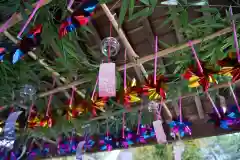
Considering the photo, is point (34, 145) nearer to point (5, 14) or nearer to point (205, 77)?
point (5, 14)

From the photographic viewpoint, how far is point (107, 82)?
1.12 m

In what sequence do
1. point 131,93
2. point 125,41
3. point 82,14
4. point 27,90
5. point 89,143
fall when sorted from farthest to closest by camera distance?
point 89,143 → point 27,90 → point 131,93 → point 125,41 → point 82,14

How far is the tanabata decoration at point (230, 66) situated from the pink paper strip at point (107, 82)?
0.55 m

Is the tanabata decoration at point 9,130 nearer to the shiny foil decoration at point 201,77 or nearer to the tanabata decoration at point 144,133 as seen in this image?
the shiny foil decoration at point 201,77

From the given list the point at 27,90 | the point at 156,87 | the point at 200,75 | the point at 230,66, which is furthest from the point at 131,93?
the point at 27,90

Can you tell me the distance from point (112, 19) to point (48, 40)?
13.3 inches

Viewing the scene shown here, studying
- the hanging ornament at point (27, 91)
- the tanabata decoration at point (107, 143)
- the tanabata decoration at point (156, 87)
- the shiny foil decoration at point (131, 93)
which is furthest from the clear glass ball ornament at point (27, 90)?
the tanabata decoration at point (107, 143)

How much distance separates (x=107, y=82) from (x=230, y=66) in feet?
1.99

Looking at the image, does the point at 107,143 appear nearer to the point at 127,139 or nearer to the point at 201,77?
the point at 127,139

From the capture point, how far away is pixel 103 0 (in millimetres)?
1067

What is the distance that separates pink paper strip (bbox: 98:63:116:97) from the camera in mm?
1116

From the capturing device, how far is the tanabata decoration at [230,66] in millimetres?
1276

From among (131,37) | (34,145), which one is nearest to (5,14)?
(131,37)

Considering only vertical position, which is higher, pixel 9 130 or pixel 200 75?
pixel 200 75
